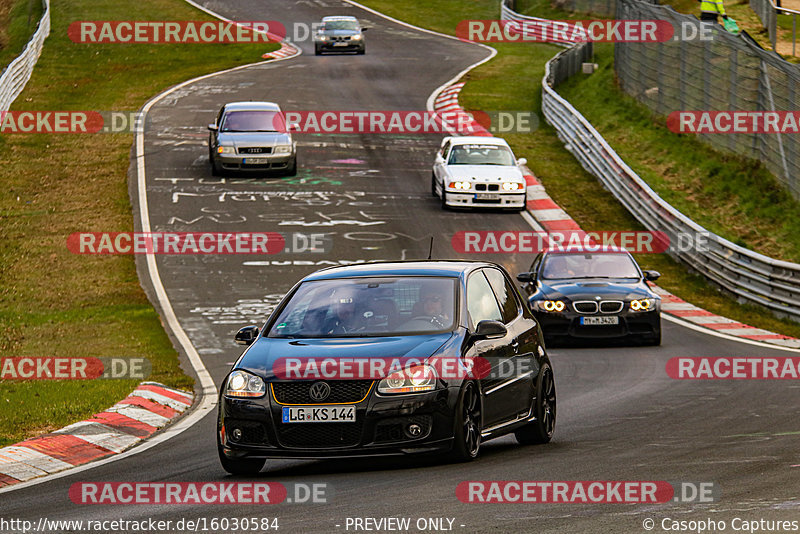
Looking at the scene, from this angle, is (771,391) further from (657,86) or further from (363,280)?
(657,86)

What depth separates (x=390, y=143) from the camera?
39.4 meters

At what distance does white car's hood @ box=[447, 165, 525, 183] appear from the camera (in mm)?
30578

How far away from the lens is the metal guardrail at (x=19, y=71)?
4232cm

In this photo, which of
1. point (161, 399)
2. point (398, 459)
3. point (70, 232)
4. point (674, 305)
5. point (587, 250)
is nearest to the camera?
point (398, 459)

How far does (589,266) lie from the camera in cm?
2088

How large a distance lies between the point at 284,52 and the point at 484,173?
27.7 meters

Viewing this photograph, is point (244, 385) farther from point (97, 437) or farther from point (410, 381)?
point (97, 437)

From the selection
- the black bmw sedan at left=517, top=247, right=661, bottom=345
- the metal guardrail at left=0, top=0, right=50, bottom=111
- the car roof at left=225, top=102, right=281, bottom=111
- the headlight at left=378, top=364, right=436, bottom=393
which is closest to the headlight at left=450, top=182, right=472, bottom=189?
the car roof at left=225, top=102, right=281, bottom=111

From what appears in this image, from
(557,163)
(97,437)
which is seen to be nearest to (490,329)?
(97,437)

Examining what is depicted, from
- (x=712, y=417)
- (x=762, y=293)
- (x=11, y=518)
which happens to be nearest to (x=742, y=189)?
(x=762, y=293)

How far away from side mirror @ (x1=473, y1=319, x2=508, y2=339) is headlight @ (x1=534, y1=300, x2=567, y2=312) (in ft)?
31.3

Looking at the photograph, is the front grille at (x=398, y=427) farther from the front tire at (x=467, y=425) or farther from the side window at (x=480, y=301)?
the side window at (x=480, y=301)

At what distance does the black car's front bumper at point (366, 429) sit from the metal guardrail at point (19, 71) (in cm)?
3451

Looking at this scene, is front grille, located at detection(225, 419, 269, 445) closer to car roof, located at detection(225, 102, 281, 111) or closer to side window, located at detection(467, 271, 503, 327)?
side window, located at detection(467, 271, 503, 327)
